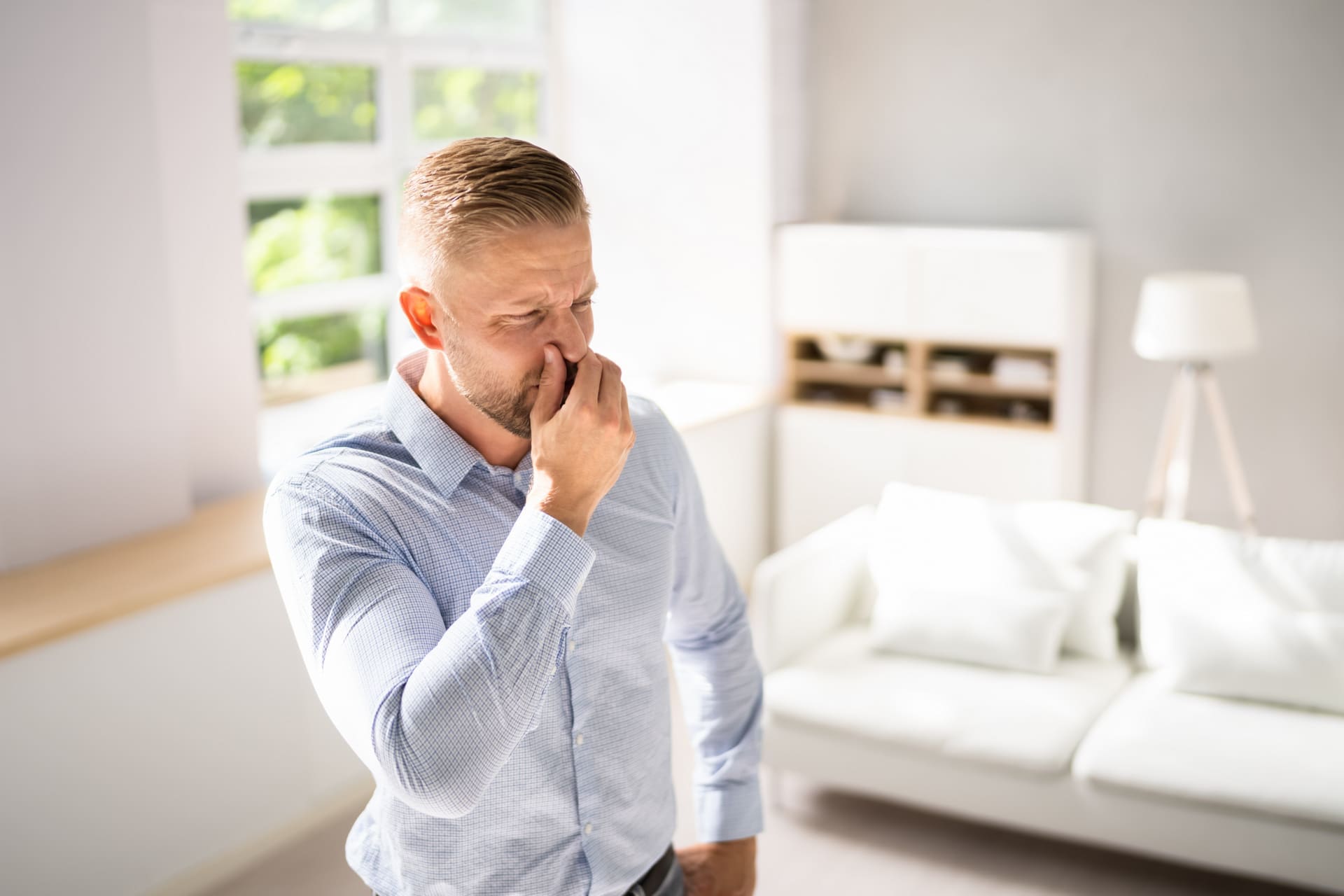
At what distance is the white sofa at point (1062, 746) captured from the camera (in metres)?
3.05

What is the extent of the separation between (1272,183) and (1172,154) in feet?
1.23

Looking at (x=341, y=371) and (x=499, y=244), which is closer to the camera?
(x=499, y=244)

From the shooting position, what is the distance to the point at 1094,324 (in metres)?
5.16

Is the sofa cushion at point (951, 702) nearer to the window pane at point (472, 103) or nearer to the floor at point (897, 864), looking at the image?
the floor at point (897, 864)

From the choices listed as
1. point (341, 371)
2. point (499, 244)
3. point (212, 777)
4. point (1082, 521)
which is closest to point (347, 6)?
Result: point (341, 371)

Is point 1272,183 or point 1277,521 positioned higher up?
point 1272,183

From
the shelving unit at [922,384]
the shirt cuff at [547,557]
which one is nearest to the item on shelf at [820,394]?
the shelving unit at [922,384]

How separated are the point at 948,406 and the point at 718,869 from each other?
378 cm

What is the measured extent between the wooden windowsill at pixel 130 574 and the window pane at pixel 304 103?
133 centimetres

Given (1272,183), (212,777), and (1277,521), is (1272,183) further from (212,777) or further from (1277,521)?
(212,777)

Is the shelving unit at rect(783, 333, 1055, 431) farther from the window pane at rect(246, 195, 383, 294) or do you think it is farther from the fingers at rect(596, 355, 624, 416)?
the fingers at rect(596, 355, 624, 416)

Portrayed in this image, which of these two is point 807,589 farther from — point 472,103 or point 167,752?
point 472,103

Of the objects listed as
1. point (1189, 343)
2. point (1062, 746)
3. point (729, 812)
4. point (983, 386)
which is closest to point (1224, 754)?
point (1062, 746)

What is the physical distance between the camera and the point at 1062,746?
3.28m
